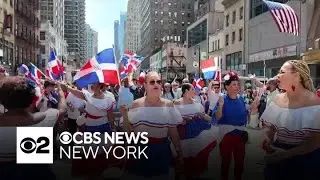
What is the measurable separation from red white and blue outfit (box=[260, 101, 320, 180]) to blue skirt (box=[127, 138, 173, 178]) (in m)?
1.05

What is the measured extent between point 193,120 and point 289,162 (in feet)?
13.8

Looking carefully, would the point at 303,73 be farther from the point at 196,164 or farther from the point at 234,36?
the point at 234,36

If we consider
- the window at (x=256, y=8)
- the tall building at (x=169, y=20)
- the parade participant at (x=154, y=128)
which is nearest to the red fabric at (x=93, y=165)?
the parade participant at (x=154, y=128)

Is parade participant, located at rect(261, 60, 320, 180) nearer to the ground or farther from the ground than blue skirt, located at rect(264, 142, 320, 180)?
farther from the ground

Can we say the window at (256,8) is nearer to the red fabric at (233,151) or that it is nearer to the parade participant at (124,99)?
the parade participant at (124,99)

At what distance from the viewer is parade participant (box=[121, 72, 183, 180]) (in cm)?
483

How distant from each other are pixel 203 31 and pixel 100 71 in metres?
60.0

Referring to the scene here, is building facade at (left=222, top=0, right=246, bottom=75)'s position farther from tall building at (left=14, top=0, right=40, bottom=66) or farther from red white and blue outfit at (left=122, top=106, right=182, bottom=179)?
red white and blue outfit at (left=122, top=106, right=182, bottom=179)

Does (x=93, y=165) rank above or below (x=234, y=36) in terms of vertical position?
below

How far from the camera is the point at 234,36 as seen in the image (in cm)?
4841

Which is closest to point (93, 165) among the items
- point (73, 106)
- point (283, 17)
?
point (73, 106)

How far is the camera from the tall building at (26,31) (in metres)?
54.2

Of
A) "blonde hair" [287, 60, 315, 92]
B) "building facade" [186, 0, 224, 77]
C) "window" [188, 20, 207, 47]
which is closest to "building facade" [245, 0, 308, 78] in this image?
"building facade" [186, 0, 224, 77]

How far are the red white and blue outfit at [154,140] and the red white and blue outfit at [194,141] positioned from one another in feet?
9.93
